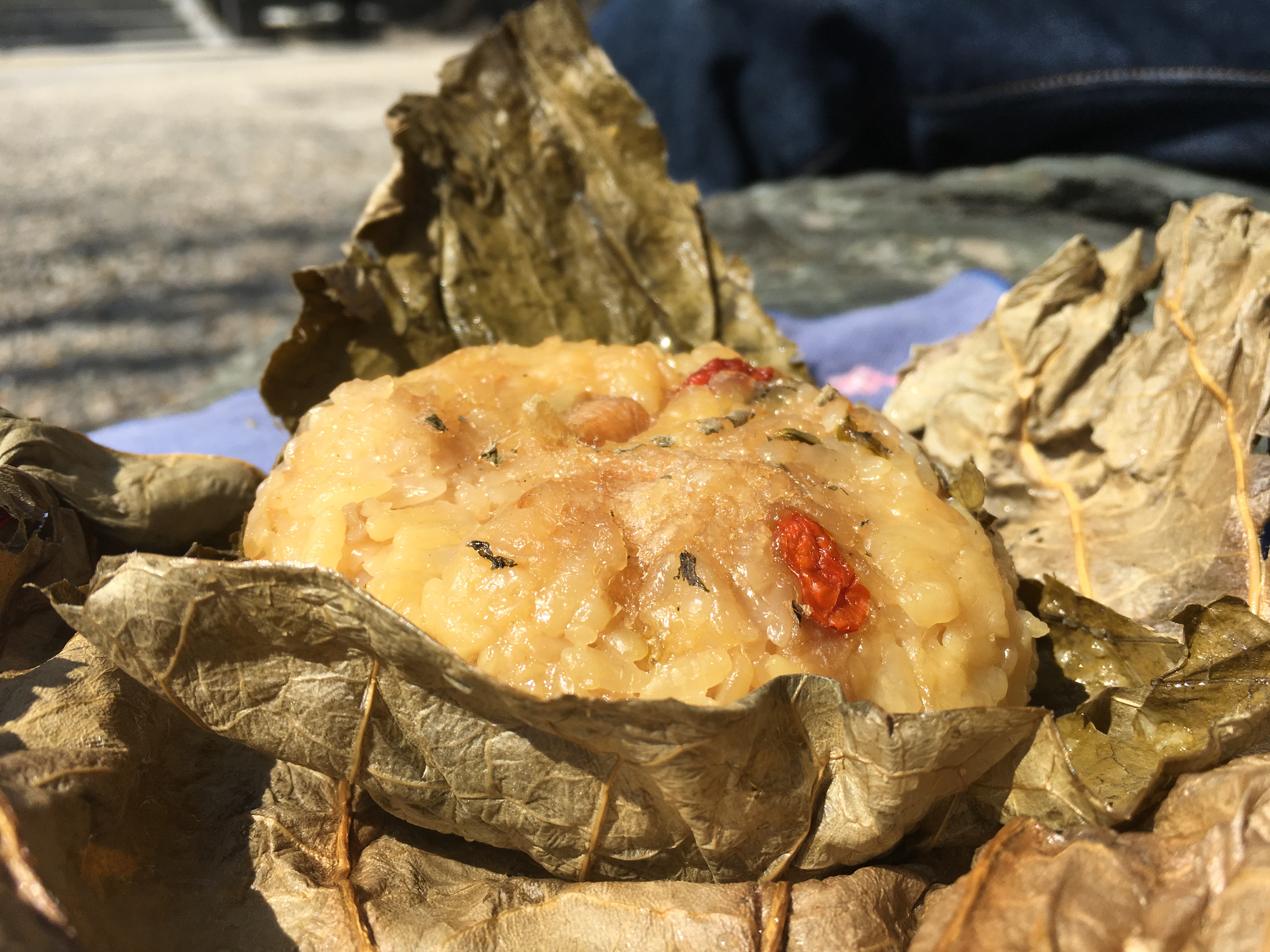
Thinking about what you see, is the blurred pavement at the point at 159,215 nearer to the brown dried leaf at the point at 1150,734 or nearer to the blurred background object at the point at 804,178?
the blurred background object at the point at 804,178

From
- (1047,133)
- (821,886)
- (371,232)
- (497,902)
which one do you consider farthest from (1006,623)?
(1047,133)

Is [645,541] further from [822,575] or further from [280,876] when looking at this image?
[280,876]

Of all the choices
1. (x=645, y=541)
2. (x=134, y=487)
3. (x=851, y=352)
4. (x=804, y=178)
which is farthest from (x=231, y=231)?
(x=645, y=541)

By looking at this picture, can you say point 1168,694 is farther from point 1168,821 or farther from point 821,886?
point 821,886

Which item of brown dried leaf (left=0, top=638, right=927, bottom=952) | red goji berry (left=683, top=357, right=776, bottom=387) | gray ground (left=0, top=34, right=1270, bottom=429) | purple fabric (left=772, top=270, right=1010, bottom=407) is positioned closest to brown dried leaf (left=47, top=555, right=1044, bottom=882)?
brown dried leaf (left=0, top=638, right=927, bottom=952)

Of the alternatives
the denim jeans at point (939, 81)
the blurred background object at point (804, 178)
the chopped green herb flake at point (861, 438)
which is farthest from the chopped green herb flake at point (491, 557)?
the denim jeans at point (939, 81)
